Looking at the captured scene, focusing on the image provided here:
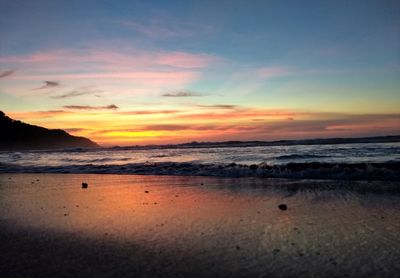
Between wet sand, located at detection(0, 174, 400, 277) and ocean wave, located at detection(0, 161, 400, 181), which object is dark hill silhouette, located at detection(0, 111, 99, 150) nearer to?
ocean wave, located at detection(0, 161, 400, 181)

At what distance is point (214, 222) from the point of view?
23.2 ft

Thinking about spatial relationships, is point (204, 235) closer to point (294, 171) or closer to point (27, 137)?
point (294, 171)

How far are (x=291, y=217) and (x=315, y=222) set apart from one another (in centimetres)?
56

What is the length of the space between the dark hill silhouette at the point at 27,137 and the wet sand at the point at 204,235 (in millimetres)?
95385

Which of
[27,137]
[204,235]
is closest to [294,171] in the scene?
[204,235]

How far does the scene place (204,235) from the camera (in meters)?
6.16

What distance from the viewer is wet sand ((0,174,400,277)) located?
4695 mm

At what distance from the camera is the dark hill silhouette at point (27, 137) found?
105 meters

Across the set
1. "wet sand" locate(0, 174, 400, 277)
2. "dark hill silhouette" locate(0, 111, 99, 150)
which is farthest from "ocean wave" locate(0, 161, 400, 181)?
"dark hill silhouette" locate(0, 111, 99, 150)

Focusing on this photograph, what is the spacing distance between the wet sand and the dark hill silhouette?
9539cm

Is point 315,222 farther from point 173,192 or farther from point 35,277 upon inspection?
point 173,192

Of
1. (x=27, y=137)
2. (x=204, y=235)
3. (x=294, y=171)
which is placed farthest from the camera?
(x=27, y=137)

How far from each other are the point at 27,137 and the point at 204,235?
120m

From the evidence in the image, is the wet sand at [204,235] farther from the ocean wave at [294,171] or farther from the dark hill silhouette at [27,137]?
the dark hill silhouette at [27,137]
